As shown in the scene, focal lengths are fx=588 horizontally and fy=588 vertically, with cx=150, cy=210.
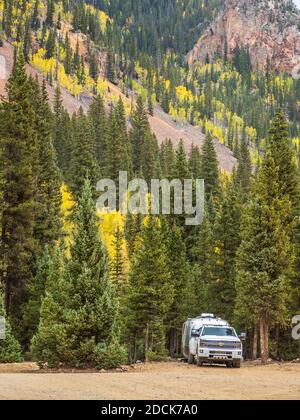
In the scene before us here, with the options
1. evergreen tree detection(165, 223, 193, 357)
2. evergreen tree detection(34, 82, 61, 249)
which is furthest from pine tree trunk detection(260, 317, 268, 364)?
evergreen tree detection(34, 82, 61, 249)

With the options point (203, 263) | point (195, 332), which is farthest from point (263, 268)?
point (203, 263)

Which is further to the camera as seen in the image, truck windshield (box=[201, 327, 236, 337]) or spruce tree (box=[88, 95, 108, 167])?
→ spruce tree (box=[88, 95, 108, 167])

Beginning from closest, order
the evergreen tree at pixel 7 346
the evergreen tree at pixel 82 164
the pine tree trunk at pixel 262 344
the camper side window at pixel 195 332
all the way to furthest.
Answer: the camper side window at pixel 195 332, the evergreen tree at pixel 7 346, the pine tree trunk at pixel 262 344, the evergreen tree at pixel 82 164

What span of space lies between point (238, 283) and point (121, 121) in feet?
277

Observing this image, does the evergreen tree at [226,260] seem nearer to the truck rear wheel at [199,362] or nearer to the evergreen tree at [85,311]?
the truck rear wheel at [199,362]

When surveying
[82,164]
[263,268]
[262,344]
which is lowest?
[262,344]

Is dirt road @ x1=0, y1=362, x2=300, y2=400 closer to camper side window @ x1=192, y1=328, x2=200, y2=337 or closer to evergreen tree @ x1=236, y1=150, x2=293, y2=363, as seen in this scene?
camper side window @ x1=192, y1=328, x2=200, y2=337

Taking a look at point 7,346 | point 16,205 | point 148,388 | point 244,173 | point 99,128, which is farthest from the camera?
point 99,128

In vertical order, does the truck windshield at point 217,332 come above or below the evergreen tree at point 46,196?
below

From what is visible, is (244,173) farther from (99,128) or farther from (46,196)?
(46,196)

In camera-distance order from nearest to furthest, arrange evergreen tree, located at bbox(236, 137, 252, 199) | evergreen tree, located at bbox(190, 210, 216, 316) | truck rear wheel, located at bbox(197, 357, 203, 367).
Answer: truck rear wheel, located at bbox(197, 357, 203, 367)
evergreen tree, located at bbox(190, 210, 216, 316)
evergreen tree, located at bbox(236, 137, 252, 199)

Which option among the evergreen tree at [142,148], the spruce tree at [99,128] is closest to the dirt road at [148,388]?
the spruce tree at [99,128]

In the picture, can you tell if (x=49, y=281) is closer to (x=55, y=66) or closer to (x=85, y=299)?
(x=85, y=299)

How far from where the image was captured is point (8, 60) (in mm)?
180125
